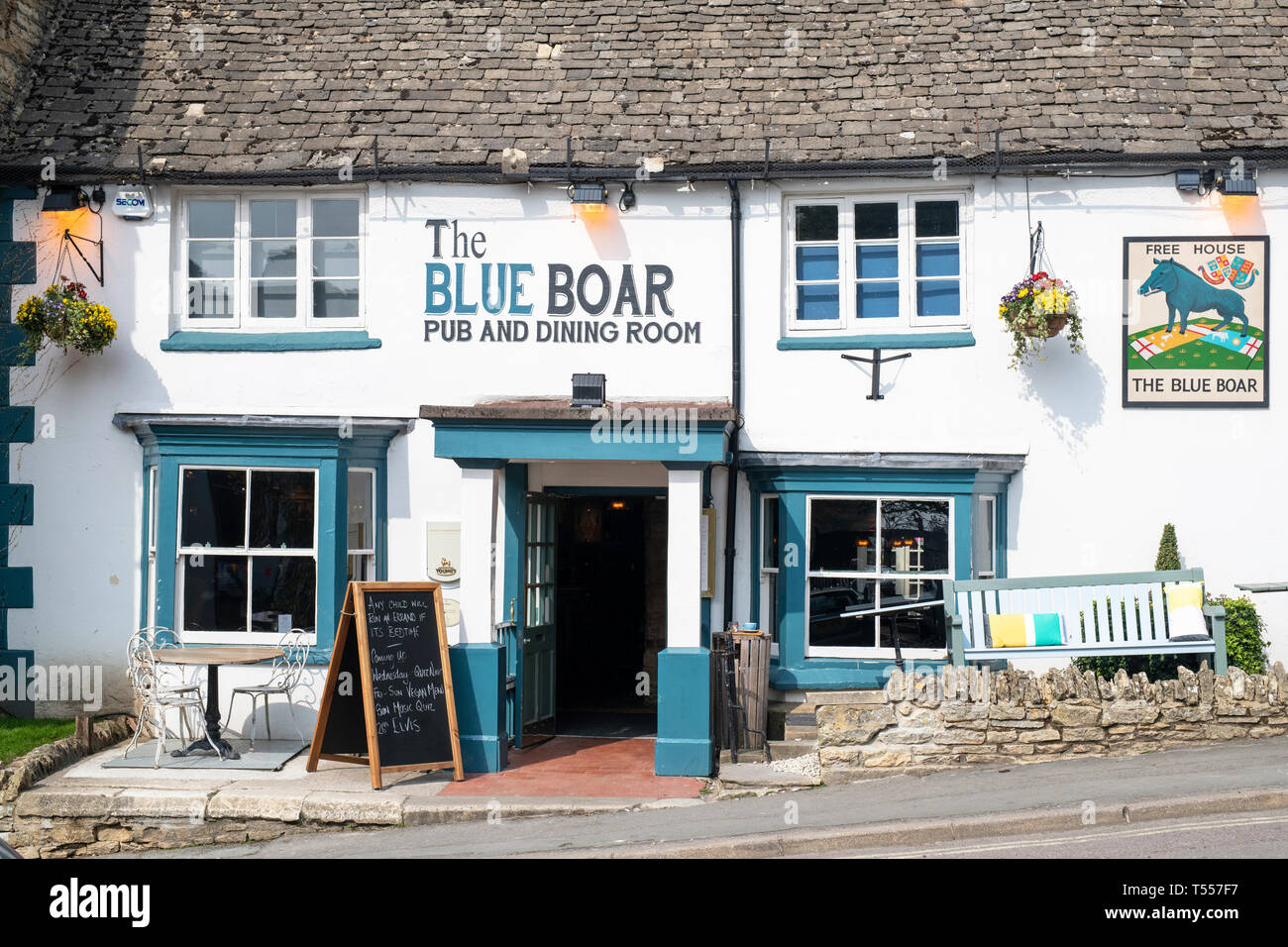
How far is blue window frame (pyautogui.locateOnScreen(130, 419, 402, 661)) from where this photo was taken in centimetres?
1150

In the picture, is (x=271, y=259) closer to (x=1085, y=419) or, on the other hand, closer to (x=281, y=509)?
(x=281, y=509)

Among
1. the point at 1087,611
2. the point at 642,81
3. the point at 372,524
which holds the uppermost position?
the point at 642,81

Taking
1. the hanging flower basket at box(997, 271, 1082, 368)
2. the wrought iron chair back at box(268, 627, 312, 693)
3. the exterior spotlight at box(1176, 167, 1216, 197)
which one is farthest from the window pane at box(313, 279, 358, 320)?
the exterior spotlight at box(1176, 167, 1216, 197)

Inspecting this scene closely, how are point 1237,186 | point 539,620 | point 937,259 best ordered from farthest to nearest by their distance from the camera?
point 539,620 < point 937,259 < point 1237,186

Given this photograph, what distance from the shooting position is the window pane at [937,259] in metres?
11.7

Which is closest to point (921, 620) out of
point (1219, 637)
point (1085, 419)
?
point (1085, 419)

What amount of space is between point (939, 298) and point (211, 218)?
698 centimetres

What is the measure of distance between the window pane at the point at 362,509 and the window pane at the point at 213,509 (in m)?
0.98

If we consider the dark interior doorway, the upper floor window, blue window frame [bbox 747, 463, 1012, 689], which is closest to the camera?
blue window frame [bbox 747, 463, 1012, 689]

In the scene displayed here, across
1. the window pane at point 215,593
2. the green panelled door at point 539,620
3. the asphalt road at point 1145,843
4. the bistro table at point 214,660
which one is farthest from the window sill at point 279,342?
the asphalt road at point 1145,843

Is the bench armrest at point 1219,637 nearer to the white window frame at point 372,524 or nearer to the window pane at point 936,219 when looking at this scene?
the window pane at point 936,219

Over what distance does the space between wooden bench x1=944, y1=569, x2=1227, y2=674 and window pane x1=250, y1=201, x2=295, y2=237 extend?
22.9 ft

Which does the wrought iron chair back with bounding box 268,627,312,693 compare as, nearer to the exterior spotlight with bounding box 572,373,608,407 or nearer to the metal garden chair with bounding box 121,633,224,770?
the metal garden chair with bounding box 121,633,224,770

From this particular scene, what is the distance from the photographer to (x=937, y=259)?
462 inches
